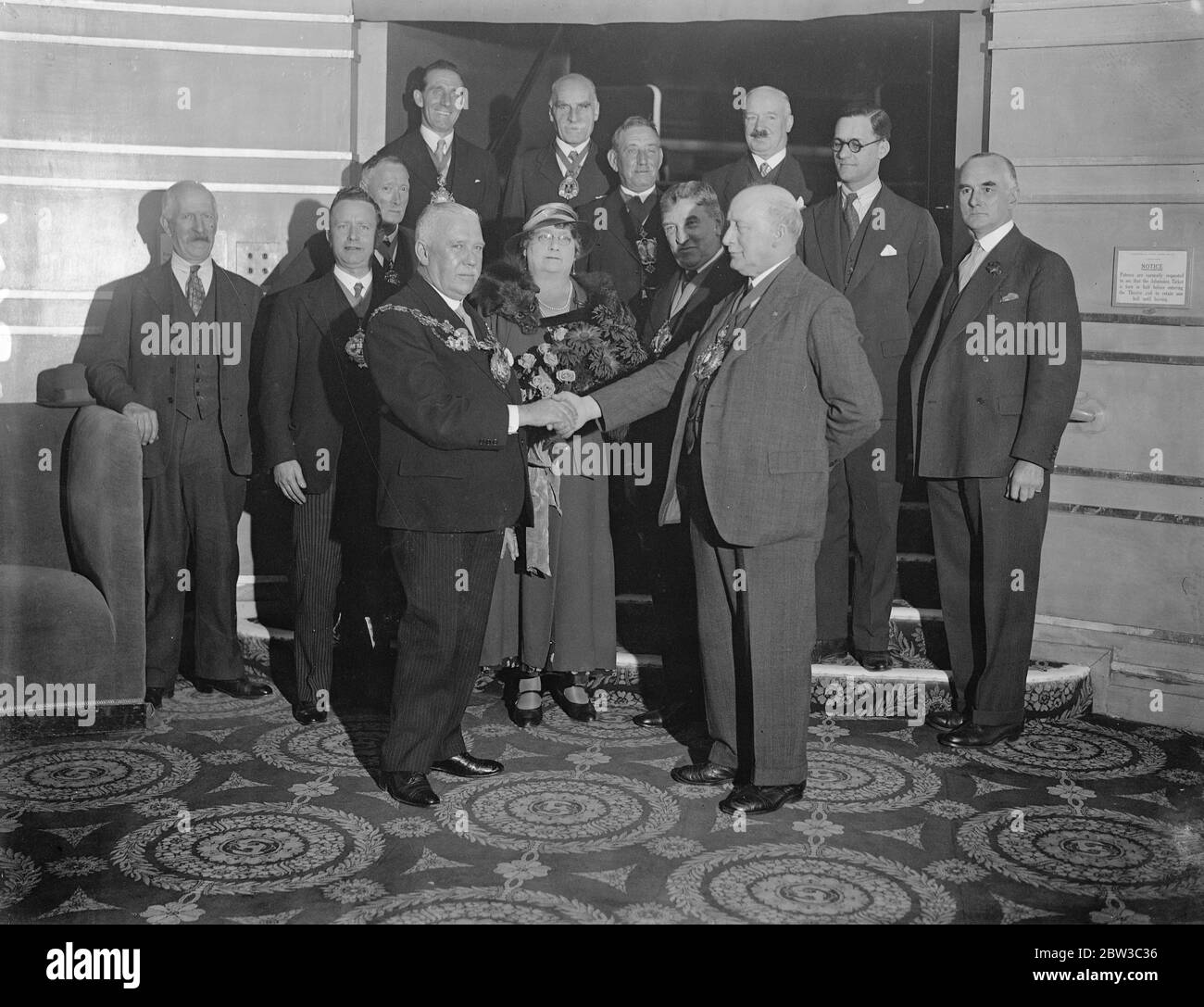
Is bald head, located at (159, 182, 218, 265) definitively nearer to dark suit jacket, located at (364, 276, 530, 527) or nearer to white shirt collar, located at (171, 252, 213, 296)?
white shirt collar, located at (171, 252, 213, 296)

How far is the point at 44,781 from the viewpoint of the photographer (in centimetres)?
400

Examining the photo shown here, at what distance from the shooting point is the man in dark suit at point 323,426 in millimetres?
4633

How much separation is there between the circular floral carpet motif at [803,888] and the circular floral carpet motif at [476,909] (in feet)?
0.95

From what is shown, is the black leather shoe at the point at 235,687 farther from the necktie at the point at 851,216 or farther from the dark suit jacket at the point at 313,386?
the necktie at the point at 851,216

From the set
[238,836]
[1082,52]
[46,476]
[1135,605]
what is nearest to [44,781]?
[238,836]

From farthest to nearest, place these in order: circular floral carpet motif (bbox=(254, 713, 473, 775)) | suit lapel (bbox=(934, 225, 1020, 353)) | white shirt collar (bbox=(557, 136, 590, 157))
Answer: white shirt collar (bbox=(557, 136, 590, 157)) → suit lapel (bbox=(934, 225, 1020, 353)) → circular floral carpet motif (bbox=(254, 713, 473, 775))

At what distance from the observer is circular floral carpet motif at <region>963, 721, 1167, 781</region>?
167 inches

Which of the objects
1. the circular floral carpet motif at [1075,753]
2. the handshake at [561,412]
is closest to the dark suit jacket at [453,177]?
the handshake at [561,412]

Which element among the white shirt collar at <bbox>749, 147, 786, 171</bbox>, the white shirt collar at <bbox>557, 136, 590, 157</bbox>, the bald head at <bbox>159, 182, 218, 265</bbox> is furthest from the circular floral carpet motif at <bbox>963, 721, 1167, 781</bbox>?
the bald head at <bbox>159, 182, 218, 265</bbox>

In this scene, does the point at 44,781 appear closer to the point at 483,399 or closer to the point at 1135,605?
the point at 483,399

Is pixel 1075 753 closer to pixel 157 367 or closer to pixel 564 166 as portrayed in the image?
pixel 564 166

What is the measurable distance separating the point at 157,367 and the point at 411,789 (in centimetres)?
213

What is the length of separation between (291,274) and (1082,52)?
10.8 ft

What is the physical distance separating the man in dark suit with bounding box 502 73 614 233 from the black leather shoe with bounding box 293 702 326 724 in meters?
2.14
